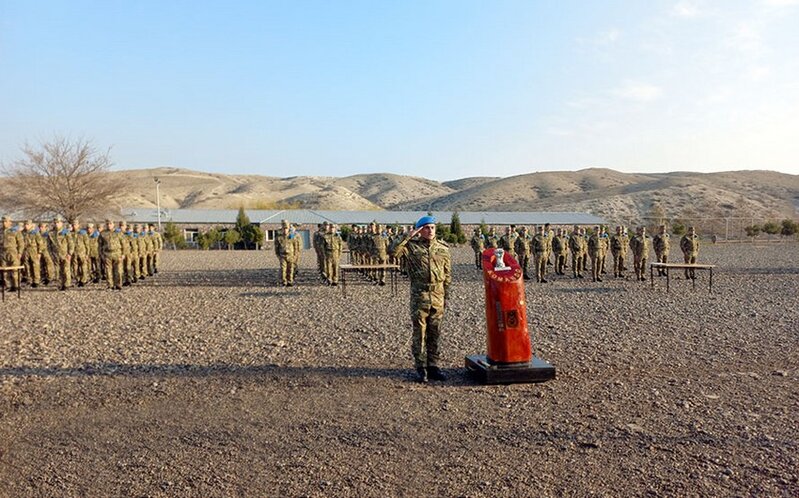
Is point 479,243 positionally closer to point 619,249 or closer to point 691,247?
point 619,249

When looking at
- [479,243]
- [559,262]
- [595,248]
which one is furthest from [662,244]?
[479,243]

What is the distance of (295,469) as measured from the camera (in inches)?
171

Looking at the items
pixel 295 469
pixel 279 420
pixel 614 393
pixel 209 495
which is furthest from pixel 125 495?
pixel 614 393

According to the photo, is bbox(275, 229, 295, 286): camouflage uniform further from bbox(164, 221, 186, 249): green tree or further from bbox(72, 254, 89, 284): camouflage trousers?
bbox(164, 221, 186, 249): green tree

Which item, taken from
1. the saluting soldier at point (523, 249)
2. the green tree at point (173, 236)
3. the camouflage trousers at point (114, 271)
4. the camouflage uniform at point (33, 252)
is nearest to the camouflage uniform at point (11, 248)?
the camouflage uniform at point (33, 252)

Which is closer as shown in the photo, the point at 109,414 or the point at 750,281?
the point at 109,414

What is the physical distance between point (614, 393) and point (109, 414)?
496cm

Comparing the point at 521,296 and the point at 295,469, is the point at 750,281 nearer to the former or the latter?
the point at 521,296

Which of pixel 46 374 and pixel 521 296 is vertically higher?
pixel 521 296

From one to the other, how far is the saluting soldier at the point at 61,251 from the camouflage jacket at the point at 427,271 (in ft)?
41.8

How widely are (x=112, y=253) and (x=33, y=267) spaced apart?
2.34 m

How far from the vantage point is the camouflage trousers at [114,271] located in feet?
53.1

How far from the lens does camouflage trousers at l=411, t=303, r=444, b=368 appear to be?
670 cm

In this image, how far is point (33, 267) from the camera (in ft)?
53.7
